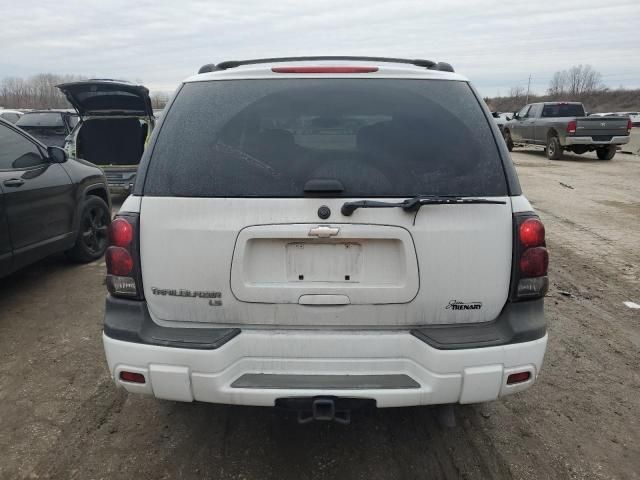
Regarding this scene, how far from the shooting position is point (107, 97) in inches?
339

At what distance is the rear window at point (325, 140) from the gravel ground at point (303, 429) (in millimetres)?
1341

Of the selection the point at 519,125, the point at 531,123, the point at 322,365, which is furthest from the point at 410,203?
the point at 519,125

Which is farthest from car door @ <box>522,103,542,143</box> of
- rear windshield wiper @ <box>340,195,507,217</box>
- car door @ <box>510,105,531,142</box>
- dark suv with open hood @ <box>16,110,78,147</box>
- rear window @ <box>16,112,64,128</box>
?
rear windshield wiper @ <box>340,195,507,217</box>

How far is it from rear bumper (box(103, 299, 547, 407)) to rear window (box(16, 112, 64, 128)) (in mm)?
12654

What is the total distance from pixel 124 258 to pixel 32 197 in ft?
9.53

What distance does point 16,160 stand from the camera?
14.7 feet

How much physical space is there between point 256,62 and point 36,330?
2830 mm

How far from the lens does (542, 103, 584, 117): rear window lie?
17.9 m

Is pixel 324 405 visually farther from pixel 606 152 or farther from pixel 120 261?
pixel 606 152

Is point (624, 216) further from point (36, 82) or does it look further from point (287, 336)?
point (36, 82)

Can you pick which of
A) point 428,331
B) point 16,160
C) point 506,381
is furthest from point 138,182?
point 16,160

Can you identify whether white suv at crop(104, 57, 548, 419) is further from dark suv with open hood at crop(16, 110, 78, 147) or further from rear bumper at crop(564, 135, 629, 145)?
rear bumper at crop(564, 135, 629, 145)

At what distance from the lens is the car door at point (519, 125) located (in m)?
19.5

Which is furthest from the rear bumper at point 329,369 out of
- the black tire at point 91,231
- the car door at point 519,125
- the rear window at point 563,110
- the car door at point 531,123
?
the car door at point 519,125
